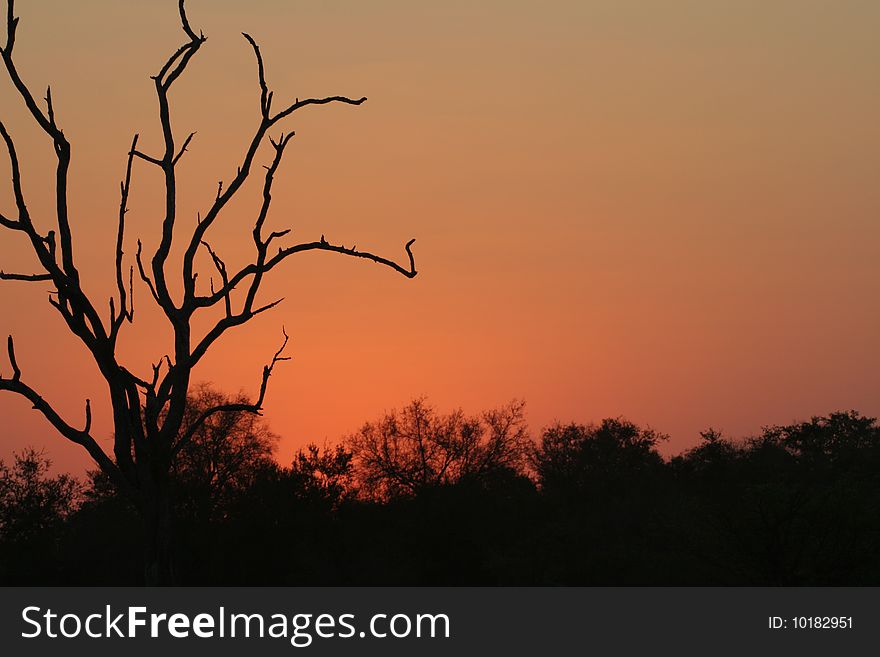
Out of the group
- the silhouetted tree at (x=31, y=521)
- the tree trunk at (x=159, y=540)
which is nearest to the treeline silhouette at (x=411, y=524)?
the silhouetted tree at (x=31, y=521)

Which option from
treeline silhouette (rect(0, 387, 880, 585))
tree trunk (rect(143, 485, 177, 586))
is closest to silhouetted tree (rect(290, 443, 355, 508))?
treeline silhouette (rect(0, 387, 880, 585))

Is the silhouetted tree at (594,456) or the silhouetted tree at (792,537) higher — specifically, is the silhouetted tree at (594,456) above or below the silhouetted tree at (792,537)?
above

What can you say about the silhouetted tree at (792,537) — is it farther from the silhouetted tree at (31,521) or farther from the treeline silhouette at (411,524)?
the silhouetted tree at (31,521)

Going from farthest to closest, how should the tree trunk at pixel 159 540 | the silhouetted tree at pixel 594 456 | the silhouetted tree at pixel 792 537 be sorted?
the silhouetted tree at pixel 594 456, the silhouetted tree at pixel 792 537, the tree trunk at pixel 159 540

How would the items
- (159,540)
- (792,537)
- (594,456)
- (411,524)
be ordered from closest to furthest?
1. (159,540)
2. (792,537)
3. (411,524)
4. (594,456)

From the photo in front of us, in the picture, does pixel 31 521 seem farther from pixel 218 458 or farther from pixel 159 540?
pixel 159 540

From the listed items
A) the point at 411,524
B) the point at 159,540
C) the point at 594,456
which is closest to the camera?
the point at 159,540

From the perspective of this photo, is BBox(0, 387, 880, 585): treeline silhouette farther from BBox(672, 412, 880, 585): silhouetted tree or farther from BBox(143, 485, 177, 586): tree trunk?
BBox(143, 485, 177, 586): tree trunk

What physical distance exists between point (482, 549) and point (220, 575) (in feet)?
33.2

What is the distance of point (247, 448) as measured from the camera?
6325cm

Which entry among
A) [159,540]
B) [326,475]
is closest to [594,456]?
[326,475]

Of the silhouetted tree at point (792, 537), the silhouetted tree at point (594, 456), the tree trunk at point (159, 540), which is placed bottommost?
the tree trunk at point (159, 540)
